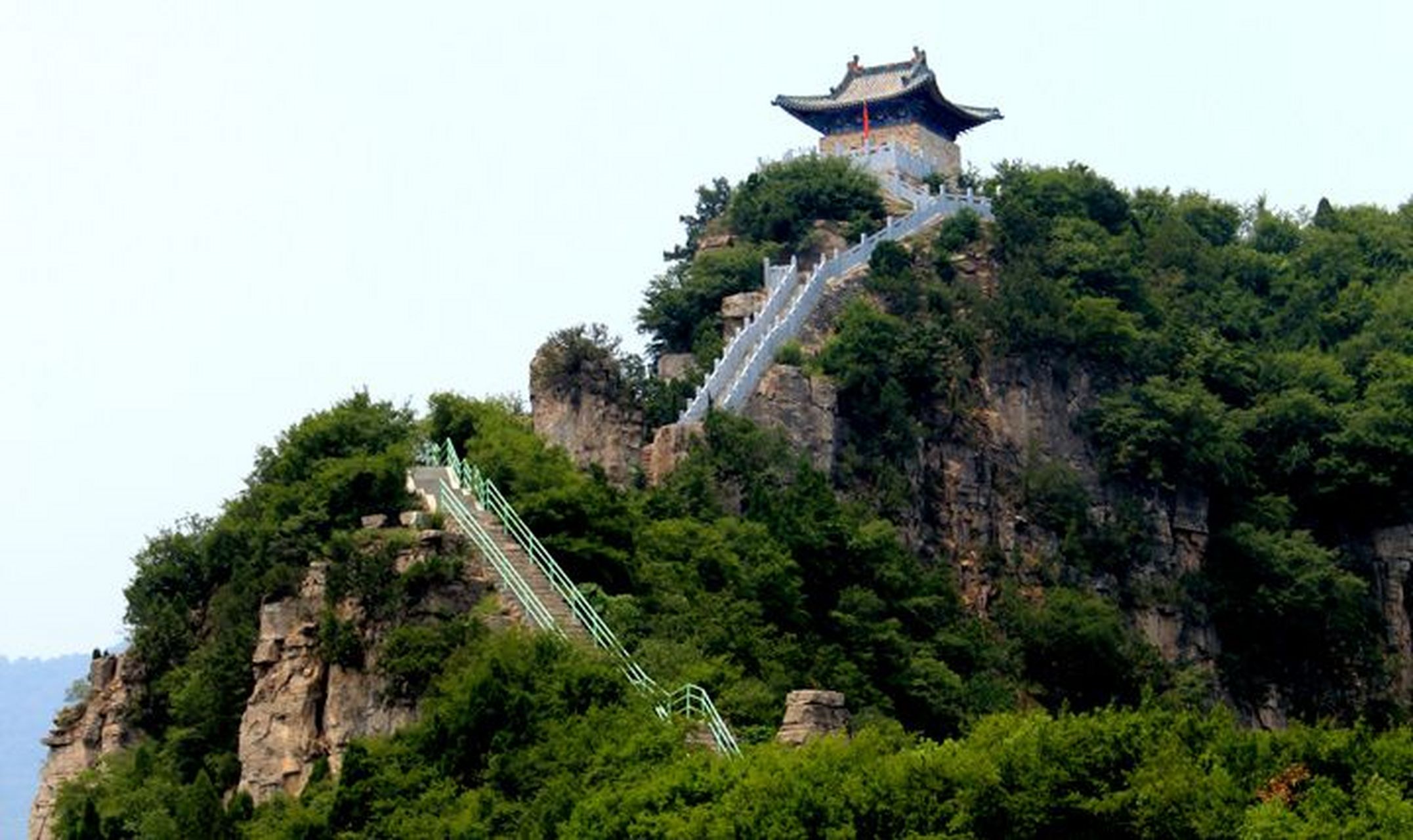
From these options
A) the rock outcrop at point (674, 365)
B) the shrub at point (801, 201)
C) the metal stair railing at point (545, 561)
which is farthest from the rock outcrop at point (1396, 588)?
the metal stair railing at point (545, 561)

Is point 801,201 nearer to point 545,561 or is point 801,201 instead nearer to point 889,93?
point 889,93

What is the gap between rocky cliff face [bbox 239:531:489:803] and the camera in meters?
39.4

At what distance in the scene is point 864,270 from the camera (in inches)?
2447

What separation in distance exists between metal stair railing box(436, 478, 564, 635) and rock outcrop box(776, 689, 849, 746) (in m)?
3.27

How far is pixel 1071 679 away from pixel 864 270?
428 inches

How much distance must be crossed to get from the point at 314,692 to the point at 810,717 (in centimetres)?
702

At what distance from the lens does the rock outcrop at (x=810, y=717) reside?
123 feet

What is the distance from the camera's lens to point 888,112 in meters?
73.2

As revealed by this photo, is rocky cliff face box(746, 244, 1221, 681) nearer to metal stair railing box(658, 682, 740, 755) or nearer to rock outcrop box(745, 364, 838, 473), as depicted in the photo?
rock outcrop box(745, 364, 838, 473)

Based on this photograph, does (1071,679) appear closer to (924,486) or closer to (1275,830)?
(924,486)

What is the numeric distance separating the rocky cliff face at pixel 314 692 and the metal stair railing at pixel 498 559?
340 millimetres

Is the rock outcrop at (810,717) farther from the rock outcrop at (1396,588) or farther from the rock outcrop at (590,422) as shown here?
the rock outcrop at (1396,588)

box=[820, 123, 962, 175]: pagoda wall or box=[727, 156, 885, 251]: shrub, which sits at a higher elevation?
box=[820, 123, 962, 175]: pagoda wall

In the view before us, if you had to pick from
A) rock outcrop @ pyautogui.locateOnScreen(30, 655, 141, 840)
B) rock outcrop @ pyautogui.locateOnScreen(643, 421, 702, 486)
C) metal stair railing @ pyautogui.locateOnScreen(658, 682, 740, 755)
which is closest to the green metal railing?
metal stair railing @ pyautogui.locateOnScreen(658, 682, 740, 755)
